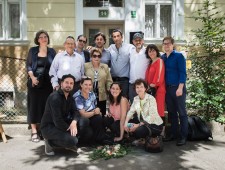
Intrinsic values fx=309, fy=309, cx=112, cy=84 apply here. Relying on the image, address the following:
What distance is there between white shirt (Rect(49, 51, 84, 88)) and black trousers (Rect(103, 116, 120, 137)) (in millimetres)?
923

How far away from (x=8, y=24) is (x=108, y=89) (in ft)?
17.4

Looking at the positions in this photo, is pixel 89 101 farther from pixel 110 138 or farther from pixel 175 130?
pixel 175 130

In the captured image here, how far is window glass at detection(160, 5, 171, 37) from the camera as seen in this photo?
9578mm

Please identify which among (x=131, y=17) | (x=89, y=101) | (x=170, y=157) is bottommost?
(x=170, y=157)

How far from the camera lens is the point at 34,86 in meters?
5.53

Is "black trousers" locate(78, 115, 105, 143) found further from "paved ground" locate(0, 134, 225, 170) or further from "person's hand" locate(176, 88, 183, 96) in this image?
"person's hand" locate(176, 88, 183, 96)

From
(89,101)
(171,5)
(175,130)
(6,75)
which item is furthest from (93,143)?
(171,5)

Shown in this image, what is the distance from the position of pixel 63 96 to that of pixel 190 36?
563 centimetres

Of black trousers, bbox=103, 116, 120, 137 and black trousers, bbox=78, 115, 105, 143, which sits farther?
black trousers, bbox=103, 116, 120, 137

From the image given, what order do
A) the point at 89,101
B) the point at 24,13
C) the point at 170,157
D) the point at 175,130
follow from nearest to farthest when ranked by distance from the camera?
the point at 170,157 < the point at 89,101 < the point at 175,130 < the point at 24,13

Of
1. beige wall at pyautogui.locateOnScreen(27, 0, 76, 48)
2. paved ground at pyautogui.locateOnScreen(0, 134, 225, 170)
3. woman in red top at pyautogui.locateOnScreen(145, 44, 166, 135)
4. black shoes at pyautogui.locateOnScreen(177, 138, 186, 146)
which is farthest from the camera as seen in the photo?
beige wall at pyautogui.locateOnScreen(27, 0, 76, 48)

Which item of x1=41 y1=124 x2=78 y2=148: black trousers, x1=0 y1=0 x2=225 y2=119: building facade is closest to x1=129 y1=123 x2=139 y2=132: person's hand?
x1=41 y1=124 x2=78 y2=148: black trousers

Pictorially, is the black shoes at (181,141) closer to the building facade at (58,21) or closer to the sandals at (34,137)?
the sandals at (34,137)

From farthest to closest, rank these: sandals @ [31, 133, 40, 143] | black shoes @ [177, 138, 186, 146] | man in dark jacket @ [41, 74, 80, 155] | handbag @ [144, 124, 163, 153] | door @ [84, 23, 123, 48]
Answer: door @ [84, 23, 123, 48]
sandals @ [31, 133, 40, 143]
black shoes @ [177, 138, 186, 146]
handbag @ [144, 124, 163, 153]
man in dark jacket @ [41, 74, 80, 155]
